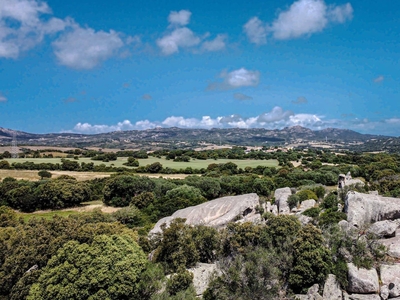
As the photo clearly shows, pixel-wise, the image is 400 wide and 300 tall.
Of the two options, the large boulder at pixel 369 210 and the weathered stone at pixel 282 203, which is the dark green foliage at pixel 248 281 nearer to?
the large boulder at pixel 369 210

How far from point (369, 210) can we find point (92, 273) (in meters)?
29.4

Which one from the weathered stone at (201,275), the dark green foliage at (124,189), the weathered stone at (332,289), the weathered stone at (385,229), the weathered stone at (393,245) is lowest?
the dark green foliage at (124,189)

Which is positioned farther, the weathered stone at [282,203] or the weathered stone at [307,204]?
the weathered stone at [307,204]

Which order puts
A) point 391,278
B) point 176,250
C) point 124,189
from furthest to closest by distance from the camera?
point 124,189
point 176,250
point 391,278

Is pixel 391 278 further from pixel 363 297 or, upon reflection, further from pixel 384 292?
pixel 363 297

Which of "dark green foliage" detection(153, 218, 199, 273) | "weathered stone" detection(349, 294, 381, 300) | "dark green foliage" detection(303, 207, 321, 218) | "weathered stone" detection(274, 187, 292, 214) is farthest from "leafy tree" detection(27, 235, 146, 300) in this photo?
"weathered stone" detection(274, 187, 292, 214)

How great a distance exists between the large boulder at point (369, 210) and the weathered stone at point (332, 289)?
34.7ft

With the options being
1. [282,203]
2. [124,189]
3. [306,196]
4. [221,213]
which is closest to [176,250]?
[221,213]

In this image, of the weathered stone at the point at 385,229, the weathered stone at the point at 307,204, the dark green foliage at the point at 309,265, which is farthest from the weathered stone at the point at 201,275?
the weathered stone at the point at 307,204

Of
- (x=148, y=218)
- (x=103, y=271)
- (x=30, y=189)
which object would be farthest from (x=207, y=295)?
(x=30, y=189)

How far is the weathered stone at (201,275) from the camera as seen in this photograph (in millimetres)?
24531

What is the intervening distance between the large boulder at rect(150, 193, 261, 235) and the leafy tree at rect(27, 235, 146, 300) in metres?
10.1

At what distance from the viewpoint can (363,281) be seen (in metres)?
22.2

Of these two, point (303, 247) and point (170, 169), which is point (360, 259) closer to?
point (303, 247)
